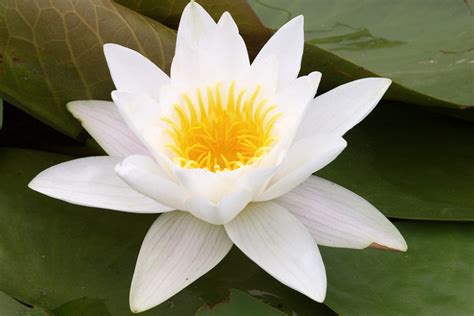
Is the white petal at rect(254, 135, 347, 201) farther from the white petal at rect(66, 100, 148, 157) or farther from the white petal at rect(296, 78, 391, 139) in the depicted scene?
the white petal at rect(66, 100, 148, 157)

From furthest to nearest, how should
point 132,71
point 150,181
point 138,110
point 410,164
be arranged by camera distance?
1. point 410,164
2. point 132,71
3. point 138,110
4. point 150,181

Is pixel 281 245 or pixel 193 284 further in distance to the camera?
pixel 193 284

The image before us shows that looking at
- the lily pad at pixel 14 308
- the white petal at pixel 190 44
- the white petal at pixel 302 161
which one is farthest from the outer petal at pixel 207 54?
the lily pad at pixel 14 308

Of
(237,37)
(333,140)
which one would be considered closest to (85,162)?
(237,37)

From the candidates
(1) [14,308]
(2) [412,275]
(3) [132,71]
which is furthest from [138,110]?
(2) [412,275]

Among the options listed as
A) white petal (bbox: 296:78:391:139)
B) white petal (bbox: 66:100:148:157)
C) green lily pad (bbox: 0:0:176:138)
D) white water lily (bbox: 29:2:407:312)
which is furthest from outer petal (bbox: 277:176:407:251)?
green lily pad (bbox: 0:0:176:138)

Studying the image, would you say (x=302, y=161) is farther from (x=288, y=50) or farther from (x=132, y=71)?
(x=132, y=71)

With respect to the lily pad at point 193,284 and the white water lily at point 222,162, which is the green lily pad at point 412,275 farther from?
the white water lily at point 222,162
